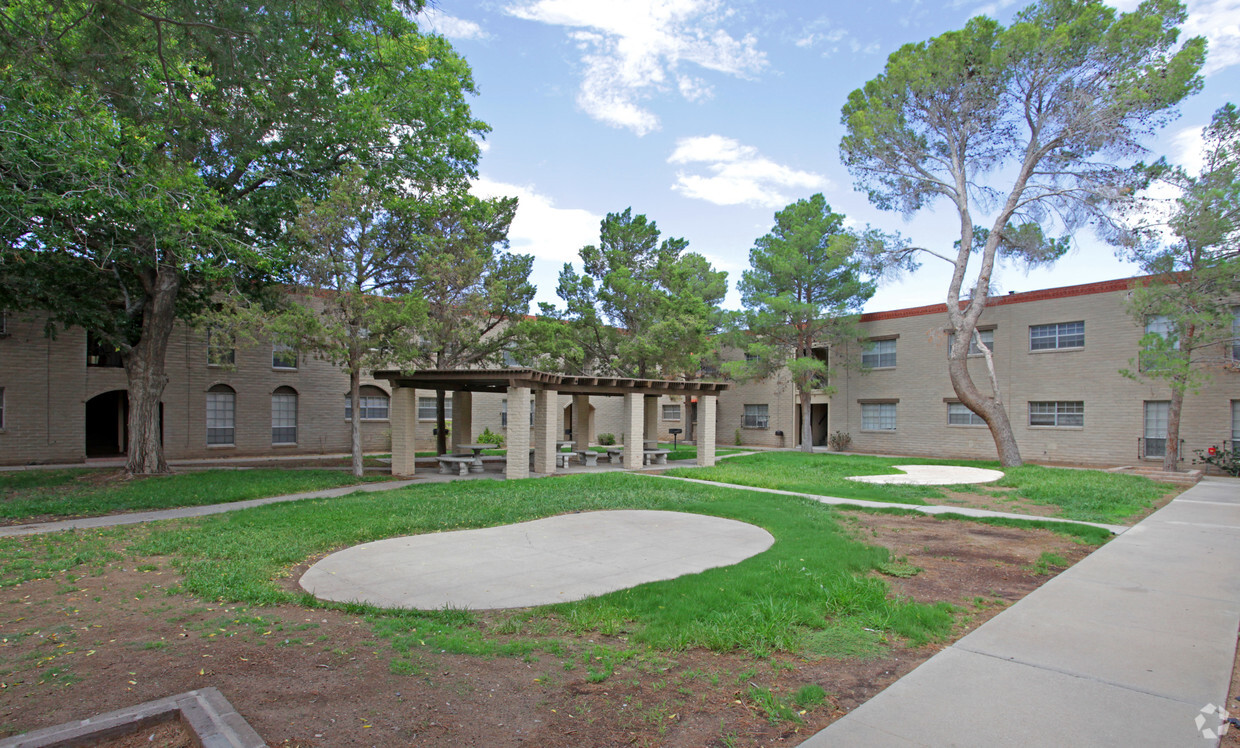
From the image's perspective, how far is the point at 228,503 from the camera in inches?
497

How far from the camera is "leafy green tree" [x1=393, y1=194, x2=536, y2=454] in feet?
55.8

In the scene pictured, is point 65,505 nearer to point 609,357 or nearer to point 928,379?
point 609,357

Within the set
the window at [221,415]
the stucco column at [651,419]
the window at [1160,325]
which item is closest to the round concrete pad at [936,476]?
the window at [1160,325]

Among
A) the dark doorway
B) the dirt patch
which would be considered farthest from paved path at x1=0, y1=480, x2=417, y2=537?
the dark doorway

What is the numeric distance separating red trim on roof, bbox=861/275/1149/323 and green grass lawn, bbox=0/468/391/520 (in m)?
21.8

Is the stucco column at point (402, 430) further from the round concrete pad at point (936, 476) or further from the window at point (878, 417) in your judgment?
the window at point (878, 417)

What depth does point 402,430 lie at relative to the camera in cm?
1827

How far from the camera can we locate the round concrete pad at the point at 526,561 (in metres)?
6.07

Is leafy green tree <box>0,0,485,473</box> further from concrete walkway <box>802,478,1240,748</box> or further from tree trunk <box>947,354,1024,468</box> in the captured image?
tree trunk <box>947,354,1024,468</box>

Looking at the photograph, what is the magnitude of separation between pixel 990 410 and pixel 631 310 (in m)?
12.9

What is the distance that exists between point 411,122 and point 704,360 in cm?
1919

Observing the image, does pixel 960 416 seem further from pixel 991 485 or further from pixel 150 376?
pixel 150 376

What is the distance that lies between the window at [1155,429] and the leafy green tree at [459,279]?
20.8m

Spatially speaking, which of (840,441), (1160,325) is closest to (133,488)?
(840,441)
